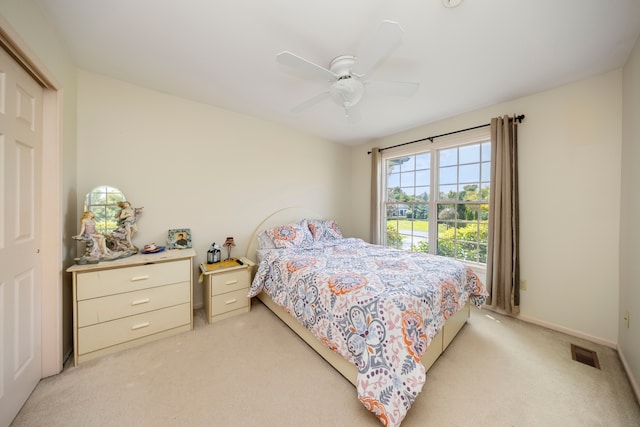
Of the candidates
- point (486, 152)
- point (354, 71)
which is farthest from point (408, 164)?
point (354, 71)

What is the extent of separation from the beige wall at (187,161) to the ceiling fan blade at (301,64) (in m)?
1.61

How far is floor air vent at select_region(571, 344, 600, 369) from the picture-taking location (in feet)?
5.61

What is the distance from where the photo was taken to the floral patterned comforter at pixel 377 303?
1.19 metres

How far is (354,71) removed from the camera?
4.99 feet

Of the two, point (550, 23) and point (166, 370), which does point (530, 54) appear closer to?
point (550, 23)

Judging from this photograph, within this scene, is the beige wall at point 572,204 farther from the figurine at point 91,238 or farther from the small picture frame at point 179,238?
the figurine at point 91,238

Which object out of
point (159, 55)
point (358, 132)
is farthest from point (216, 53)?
point (358, 132)

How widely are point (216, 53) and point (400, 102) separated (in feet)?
6.30

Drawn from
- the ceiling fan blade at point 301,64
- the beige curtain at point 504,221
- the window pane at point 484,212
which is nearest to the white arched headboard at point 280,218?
the ceiling fan blade at point 301,64

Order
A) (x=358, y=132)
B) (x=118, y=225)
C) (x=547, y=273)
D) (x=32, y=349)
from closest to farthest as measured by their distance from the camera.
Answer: (x=32, y=349) < (x=118, y=225) < (x=547, y=273) < (x=358, y=132)

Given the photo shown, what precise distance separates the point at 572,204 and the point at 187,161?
4.03 meters

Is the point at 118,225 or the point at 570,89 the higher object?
the point at 570,89

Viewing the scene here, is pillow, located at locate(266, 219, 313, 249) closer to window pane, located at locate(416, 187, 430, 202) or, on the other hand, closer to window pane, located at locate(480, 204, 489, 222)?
window pane, located at locate(416, 187, 430, 202)

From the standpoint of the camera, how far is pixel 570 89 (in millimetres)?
2100
